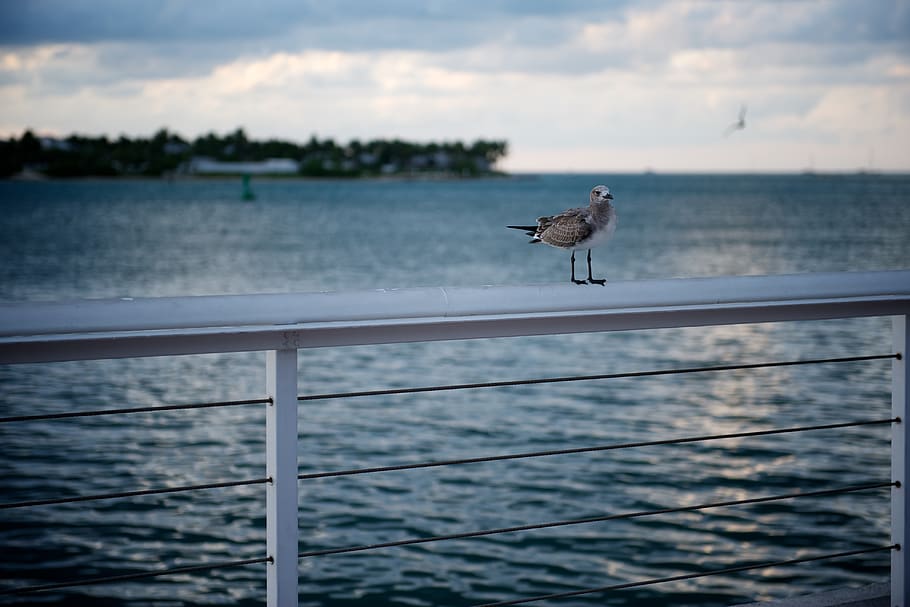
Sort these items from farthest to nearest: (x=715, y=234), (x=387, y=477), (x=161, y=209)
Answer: (x=161, y=209)
(x=715, y=234)
(x=387, y=477)

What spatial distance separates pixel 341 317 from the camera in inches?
68.5

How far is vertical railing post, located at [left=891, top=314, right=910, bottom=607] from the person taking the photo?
7.61 ft

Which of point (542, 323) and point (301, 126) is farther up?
point (301, 126)

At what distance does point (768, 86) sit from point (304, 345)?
2690 inches

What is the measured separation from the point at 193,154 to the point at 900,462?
14110 centimetres

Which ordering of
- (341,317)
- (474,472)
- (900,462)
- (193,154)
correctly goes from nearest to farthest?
(341,317)
(900,462)
(474,472)
(193,154)

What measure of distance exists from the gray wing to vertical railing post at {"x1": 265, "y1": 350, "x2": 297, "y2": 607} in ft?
3.71

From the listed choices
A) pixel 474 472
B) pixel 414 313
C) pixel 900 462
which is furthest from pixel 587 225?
pixel 474 472

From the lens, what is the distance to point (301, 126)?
66438mm

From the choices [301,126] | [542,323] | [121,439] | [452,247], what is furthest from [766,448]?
[301,126]

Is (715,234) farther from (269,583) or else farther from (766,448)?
(269,583)

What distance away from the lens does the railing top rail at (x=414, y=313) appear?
1.59 m

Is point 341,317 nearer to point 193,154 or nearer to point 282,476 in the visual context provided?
point 282,476

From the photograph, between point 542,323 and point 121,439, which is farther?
point 121,439
